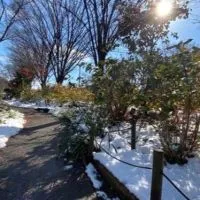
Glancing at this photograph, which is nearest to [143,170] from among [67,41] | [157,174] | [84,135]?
[157,174]

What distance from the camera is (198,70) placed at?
502 centimetres

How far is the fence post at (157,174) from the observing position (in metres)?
3.80

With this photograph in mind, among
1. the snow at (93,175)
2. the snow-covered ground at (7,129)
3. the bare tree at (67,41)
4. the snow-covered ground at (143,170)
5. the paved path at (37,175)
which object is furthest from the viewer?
the bare tree at (67,41)

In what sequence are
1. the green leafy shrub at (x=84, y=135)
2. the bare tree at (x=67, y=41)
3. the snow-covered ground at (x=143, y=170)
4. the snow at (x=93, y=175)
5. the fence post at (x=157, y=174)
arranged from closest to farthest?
the fence post at (x=157, y=174)
the snow-covered ground at (x=143, y=170)
the snow at (x=93, y=175)
the green leafy shrub at (x=84, y=135)
the bare tree at (x=67, y=41)

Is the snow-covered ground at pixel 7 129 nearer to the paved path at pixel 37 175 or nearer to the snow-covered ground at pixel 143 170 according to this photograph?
the paved path at pixel 37 175

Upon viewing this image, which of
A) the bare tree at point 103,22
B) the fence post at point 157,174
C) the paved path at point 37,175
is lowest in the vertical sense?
the paved path at point 37,175

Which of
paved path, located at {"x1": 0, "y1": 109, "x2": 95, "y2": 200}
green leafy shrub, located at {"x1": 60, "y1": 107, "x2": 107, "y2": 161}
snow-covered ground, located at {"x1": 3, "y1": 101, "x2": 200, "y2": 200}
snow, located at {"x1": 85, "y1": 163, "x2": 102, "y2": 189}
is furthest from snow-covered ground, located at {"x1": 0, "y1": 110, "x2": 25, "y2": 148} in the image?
snow-covered ground, located at {"x1": 3, "y1": 101, "x2": 200, "y2": 200}

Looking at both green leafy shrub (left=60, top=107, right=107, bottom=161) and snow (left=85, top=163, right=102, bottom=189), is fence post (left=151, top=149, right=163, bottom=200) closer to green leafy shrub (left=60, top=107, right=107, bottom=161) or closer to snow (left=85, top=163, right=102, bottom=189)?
snow (left=85, top=163, right=102, bottom=189)

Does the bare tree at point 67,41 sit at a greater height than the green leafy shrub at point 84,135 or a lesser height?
greater

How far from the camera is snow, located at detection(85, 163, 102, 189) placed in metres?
5.71

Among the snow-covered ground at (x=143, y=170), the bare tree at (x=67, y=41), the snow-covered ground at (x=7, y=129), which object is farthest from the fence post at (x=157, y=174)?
the bare tree at (x=67, y=41)

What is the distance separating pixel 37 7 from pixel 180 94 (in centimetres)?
2028

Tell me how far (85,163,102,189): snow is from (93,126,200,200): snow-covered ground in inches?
9.3

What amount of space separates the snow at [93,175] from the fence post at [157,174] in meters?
1.82
